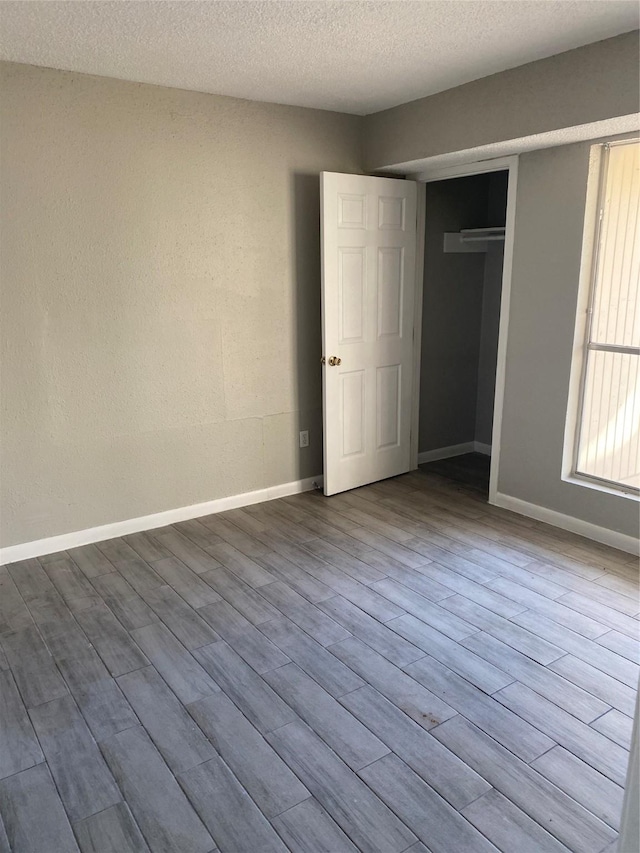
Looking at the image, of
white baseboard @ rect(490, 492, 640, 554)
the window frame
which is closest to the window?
the window frame

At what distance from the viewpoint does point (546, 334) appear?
3.70 meters

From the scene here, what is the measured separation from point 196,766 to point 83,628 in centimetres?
104

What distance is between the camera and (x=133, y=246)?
3.52m

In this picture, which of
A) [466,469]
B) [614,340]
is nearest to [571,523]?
[614,340]

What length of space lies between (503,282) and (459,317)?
1252 mm

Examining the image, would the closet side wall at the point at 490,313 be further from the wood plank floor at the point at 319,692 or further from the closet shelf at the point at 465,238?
the wood plank floor at the point at 319,692

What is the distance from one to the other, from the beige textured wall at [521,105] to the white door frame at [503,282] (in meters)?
0.36

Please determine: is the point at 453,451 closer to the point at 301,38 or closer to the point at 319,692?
the point at 319,692

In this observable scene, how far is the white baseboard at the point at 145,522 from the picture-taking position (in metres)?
3.46

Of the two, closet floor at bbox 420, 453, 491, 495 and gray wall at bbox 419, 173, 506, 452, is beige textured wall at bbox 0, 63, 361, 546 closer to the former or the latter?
gray wall at bbox 419, 173, 506, 452

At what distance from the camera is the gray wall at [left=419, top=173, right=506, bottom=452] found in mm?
4812

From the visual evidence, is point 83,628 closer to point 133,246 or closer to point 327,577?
point 327,577

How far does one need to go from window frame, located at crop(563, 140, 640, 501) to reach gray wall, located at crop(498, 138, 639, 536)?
4cm

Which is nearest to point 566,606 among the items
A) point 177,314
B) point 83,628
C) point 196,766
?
point 196,766
